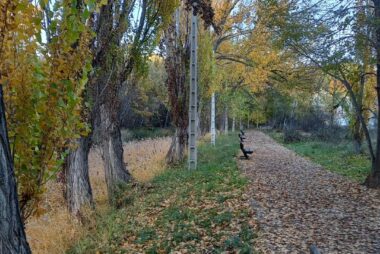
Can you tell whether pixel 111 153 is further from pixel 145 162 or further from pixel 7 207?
pixel 7 207

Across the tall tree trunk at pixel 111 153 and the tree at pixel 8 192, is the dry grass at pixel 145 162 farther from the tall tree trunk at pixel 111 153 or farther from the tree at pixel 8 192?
the tree at pixel 8 192

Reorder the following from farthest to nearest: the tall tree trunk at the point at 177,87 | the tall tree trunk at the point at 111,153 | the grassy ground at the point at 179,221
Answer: the tall tree trunk at the point at 177,87 < the tall tree trunk at the point at 111,153 < the grassy ground at the point at 179,221

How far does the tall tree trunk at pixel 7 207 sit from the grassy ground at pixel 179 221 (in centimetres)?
305

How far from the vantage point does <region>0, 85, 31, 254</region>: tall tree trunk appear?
7.97 feet

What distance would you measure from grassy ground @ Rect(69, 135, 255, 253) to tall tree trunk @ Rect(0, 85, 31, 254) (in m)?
3.05

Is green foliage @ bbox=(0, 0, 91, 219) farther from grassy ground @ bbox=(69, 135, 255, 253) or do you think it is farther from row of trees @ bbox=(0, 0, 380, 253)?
grassy ground @ bbox=(69, 135, 255, 253)

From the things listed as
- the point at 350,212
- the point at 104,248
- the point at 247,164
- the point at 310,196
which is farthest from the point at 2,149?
the point at 247,164

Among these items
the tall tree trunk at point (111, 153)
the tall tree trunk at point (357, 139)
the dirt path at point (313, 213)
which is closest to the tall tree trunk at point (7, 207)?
the dirt path at point (313, 213)

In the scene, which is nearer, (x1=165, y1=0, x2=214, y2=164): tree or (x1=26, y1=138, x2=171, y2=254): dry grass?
(x1=26, y1=138, x2=171, y2=254): dry grass

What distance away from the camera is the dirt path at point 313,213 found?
498cm

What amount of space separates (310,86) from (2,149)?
14.9 m

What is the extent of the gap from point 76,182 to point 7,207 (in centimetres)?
496

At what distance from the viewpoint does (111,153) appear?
9875 mm

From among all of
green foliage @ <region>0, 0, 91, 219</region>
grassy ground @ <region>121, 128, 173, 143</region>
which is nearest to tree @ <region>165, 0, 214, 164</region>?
green foliage @ <region>0, 0, 91, 219</region>
